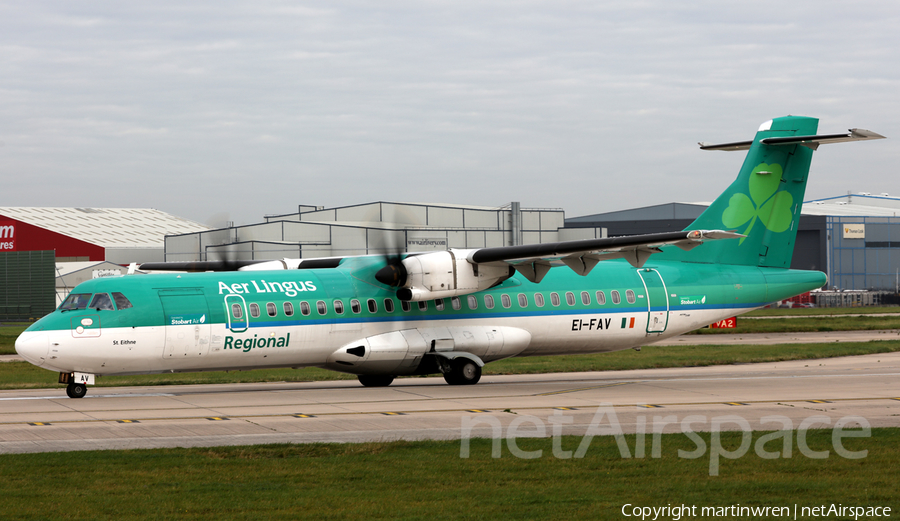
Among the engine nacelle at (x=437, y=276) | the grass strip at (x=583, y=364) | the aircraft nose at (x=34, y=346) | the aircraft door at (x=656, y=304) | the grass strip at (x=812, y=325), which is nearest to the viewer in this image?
the aircraft nose at (x=34, y=346)

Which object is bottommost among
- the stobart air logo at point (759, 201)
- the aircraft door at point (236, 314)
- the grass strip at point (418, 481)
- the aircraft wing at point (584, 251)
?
the grass strip at point (418, 481)

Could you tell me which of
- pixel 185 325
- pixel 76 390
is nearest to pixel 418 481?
pixel 185 325

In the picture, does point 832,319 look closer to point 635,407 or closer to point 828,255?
point 828,255

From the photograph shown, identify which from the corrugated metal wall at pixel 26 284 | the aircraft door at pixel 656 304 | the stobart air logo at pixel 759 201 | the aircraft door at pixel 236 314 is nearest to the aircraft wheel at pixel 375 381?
the aircraft door at pixel 236 314

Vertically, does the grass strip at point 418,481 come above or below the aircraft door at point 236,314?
below

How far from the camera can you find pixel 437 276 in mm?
23031

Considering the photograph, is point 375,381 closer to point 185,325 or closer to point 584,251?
point 185,325

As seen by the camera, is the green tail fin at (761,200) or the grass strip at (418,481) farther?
the green tail fin at (761,200)

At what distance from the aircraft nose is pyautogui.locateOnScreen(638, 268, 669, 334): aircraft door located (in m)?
15.8

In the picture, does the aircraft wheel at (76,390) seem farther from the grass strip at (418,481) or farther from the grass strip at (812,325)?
the grass strip at (812,325)

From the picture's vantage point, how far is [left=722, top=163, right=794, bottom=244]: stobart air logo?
87.9 ft

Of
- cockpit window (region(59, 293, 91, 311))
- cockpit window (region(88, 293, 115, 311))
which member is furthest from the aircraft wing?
cockpit window (region(59, 293, 91, 311))

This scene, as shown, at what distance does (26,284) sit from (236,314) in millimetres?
58294

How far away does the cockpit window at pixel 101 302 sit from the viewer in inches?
805
